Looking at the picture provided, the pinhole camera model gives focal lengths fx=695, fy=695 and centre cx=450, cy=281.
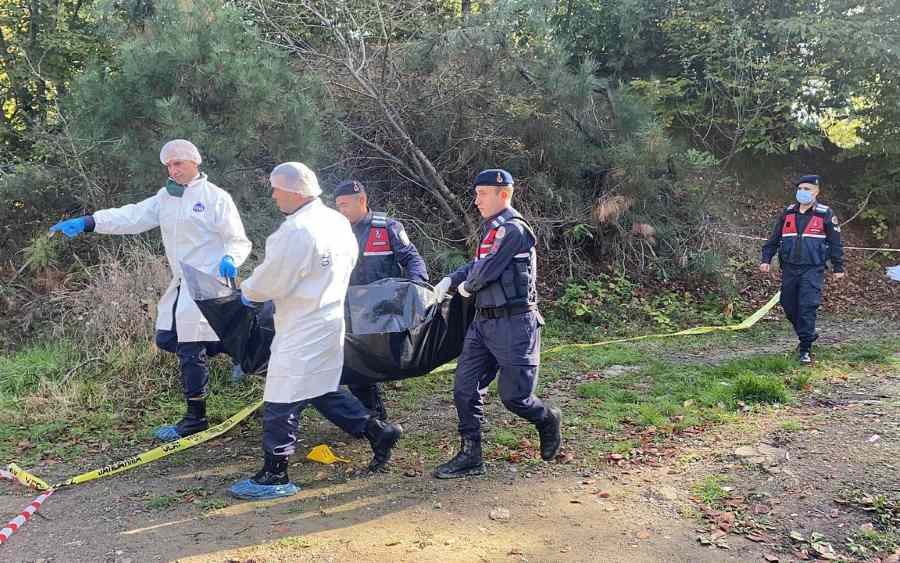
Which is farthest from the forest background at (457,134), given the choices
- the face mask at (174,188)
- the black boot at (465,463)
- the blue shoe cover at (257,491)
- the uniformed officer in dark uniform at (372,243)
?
the black boot at (465,463)

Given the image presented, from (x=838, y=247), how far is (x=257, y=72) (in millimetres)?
6334

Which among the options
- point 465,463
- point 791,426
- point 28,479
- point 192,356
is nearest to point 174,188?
point 192,356

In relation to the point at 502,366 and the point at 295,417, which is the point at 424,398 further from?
the point at 295,417

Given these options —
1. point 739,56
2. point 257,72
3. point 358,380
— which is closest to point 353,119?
point 257,72

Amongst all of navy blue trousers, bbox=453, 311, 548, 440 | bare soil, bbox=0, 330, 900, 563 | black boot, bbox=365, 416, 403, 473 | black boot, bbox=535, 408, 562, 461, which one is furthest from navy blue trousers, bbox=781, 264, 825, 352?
black boot, bbox=365, 416, 403, 473

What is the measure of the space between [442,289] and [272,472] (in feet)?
5.16

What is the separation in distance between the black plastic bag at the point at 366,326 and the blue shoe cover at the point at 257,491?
0.78 m

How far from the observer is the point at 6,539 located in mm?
3695

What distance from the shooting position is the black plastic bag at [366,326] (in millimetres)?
4418

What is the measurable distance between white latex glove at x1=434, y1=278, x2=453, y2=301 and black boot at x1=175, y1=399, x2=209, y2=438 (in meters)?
2.01

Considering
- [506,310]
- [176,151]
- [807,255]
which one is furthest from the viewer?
[807,255]

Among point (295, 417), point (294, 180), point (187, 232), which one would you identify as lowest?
point (295, 417)

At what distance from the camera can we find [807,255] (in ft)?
23.5

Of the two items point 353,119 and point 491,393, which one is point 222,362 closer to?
point 491,393
